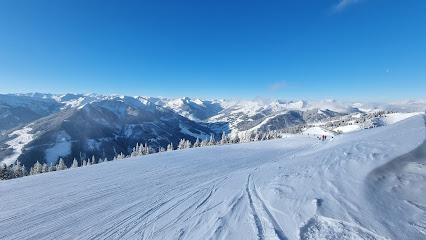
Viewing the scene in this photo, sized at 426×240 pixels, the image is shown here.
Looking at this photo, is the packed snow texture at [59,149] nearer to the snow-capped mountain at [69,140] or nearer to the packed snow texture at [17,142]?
the snow-capped mountain at [69,140]

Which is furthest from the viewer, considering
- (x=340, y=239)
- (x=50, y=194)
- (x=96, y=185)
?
(x=96, y=185)

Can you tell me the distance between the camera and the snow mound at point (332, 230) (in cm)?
396

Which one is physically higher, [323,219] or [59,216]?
[323,219]

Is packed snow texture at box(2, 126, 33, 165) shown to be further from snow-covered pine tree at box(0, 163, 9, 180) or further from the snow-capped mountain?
snow-covered pine tree at box(0, 163, 9, 180)

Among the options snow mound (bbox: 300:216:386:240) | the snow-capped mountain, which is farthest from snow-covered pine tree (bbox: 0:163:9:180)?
the snow-capped mountain

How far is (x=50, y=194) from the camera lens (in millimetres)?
9688

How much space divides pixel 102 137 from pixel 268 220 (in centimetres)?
19084

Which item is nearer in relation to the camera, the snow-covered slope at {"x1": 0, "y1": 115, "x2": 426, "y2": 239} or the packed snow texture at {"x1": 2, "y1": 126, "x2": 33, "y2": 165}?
the snow-covered slope at {"x1": 0, "y1": 115, "x2": 426, "y2": 239}

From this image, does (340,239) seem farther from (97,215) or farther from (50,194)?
(50,194)

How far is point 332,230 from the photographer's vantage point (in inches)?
168

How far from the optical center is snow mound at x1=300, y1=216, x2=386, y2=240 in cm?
396

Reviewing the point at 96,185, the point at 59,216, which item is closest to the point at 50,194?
the point at 96,185

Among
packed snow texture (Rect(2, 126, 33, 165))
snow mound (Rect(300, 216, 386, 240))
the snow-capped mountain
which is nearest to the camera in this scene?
snow mound (Rect(300, 216, 386, 240))

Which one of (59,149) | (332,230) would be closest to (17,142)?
(59,149)
